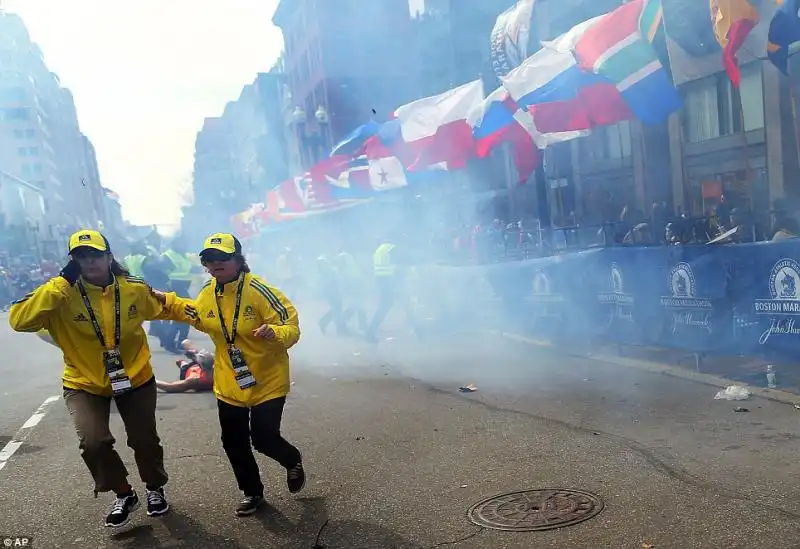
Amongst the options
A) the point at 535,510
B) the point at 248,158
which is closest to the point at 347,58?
the point at 535,510

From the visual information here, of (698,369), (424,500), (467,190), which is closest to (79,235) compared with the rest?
(424,500)

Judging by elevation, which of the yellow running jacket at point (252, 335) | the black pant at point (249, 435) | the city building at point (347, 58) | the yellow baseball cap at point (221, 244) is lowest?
the black pant at point (249, 435)

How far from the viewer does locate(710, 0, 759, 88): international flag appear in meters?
5.69

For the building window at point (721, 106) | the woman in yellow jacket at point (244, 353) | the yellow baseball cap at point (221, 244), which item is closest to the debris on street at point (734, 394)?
the woman in yellow jacket at point (244, 353)

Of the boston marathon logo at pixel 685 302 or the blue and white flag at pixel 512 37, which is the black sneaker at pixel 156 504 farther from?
the blue and white flag at pixel 512 37

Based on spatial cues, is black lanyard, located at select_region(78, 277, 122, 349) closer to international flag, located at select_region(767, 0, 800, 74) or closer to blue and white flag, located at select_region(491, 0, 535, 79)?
international flag, located at select_region(767, 0, 800, 74)

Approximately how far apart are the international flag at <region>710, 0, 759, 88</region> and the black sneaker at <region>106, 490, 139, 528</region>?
206 inches

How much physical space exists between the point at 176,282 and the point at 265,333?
7.38m

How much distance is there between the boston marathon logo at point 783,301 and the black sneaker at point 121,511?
501 centimetres

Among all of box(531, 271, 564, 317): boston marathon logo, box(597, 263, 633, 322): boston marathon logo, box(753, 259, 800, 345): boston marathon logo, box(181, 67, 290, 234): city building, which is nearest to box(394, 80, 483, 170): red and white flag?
box(531, 271, 564, 317): boston marathon logo

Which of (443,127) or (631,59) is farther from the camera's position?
(443,127)

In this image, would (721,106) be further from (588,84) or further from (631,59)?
(631,59)

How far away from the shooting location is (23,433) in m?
5.69

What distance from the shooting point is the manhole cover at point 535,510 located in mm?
3314
